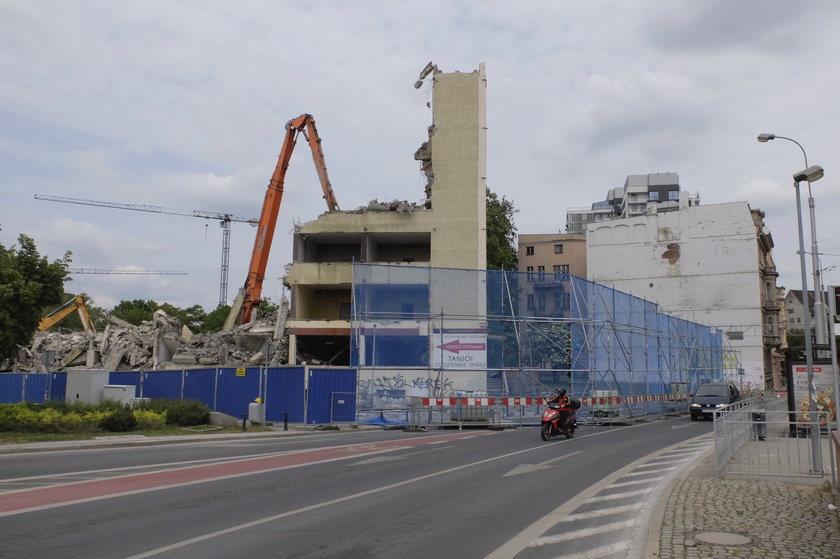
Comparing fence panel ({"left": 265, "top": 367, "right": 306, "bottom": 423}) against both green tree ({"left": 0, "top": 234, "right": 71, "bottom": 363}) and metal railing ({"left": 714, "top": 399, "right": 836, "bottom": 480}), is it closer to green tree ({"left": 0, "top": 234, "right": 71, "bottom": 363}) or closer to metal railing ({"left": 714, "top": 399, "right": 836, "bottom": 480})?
green tree ({"left": 0, "top": 234, "right": 71, "bottom": 363})

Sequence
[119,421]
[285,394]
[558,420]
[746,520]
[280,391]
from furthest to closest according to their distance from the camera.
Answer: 1. [280,391]
2. [285,394]
3. [119,421]
4. [558,420]
5. [746,520]

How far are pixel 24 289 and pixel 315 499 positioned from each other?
14.1 meters

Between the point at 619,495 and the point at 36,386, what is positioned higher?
the point at 36,386

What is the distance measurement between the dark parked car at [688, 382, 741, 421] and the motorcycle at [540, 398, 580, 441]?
11111 mm

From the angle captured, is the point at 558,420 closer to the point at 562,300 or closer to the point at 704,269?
the point at 562,300

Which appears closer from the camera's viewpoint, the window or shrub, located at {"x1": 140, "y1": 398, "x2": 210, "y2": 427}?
shrub, located at {"x1": 140, "y1": 398, "x2": 210, "y2": 427}

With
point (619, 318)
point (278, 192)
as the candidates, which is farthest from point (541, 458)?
point (278, 192)

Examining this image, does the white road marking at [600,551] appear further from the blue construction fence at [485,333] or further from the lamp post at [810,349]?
the blue construction fence at [485,333]

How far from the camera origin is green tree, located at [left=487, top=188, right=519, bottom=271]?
60938 mm

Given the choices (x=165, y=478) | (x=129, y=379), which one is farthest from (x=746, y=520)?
(x=129, y=379)

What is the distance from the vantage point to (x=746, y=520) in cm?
820

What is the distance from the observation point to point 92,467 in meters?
13.9

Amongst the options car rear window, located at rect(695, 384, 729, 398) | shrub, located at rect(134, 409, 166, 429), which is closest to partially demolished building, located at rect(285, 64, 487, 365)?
car rear window, located at rect(695, 384, 729, 398)

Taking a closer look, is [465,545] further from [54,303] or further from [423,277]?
[423,277]
